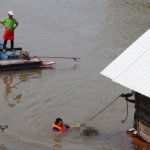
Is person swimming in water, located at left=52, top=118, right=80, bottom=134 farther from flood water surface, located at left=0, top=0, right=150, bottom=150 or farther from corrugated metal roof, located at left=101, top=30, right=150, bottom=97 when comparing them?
corrugated metal roof, located at left=101, top=30, right=150, bottom=97

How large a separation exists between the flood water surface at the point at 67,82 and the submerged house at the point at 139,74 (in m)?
0.73

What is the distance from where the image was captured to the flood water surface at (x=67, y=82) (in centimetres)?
1123

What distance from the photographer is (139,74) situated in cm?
977

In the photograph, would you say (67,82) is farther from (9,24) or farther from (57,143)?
(57,143)

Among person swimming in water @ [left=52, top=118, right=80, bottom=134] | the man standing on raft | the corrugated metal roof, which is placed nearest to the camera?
the corrugated metal roof

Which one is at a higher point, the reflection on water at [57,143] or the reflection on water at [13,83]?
the reflection on water at [13,83]

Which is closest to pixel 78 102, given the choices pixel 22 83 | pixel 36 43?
pixel 22 83

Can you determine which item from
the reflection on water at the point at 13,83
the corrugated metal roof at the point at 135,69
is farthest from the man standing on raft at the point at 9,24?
the corrugated metal roof at the point at 135,69

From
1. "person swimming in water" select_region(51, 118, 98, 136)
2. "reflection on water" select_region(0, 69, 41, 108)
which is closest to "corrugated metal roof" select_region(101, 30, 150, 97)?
"person swimming in water" select_region(51, 118, 98, 136)

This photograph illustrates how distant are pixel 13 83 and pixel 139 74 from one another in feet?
19.5

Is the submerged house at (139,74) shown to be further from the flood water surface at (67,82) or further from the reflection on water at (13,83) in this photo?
the reflection on water at (13,83)

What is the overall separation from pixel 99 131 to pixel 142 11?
54.3 ft

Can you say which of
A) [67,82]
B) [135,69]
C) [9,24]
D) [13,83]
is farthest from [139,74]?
[9,24]

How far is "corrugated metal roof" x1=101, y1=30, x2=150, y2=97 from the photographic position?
9555 mm
